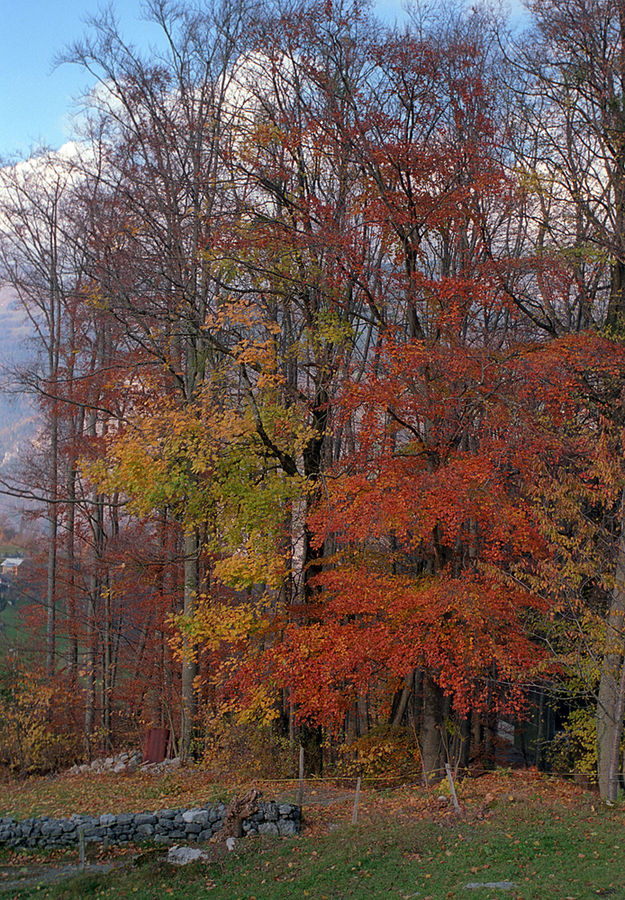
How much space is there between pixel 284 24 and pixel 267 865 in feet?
50.6

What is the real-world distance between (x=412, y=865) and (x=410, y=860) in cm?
20

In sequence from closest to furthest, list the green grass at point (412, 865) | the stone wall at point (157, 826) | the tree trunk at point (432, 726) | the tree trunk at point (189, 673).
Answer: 1. the green grass at point (412, 865)
2. the stone wall at point (157, 826)
3. the tree trunk at point (432, 726)
4. the tree trunk at point (189, 673)

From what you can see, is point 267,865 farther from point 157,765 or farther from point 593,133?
point 593,133

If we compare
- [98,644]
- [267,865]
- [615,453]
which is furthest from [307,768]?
[98,644]

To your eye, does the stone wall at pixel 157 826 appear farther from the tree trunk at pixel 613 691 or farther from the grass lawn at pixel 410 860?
the tree trunk at pixel 613 691

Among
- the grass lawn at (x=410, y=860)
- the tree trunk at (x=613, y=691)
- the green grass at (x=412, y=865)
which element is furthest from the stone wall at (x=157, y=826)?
the tree trunk at (x=613, y=691)

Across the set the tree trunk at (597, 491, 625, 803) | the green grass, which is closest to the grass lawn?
the green grass

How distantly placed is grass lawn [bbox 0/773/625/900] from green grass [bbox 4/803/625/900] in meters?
0.01

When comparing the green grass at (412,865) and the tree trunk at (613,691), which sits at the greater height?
the tree trunk at (613,691)

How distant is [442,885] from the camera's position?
27.0ft

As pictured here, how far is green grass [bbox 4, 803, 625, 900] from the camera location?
820 cm

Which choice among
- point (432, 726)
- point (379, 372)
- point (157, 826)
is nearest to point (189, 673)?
point (432, 726)

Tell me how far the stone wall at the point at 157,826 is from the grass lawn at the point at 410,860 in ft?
0.81

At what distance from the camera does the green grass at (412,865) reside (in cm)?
820
